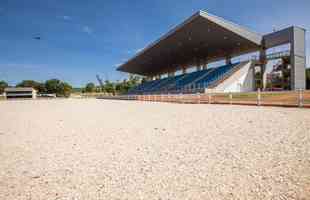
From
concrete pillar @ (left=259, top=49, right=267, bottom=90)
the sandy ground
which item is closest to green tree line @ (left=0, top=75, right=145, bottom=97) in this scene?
concrete pillar @ (left=259, top=49, right=267, bottom=90)

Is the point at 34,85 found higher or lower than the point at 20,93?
higher

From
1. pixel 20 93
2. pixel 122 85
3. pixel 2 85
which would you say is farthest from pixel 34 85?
pixel 122 85

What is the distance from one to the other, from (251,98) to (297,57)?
40.3 ft

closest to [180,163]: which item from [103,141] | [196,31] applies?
[103,141]

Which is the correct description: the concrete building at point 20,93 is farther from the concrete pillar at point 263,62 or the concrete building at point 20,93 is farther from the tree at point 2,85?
the concrete pillar at point 263,62

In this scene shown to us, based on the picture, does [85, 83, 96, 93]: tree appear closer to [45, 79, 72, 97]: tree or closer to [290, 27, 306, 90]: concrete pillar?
[45, 79, 72, 97]: tree

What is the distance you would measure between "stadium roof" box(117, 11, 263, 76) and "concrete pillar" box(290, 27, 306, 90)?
4.20 meters

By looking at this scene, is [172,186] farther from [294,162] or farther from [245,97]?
[245,97]

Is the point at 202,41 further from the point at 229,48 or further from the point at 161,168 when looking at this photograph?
the point at 161,168

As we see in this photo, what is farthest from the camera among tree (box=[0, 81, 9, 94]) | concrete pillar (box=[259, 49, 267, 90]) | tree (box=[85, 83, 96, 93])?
tree (box=[85, 83, 96, 93])

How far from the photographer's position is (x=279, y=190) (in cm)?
183

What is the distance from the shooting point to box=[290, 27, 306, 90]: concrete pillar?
21.2 meters

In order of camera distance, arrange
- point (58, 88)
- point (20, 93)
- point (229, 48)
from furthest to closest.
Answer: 1. point (58, 88)
2. point (20, 93)
3. point (229, 48)

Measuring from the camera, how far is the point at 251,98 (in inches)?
592
